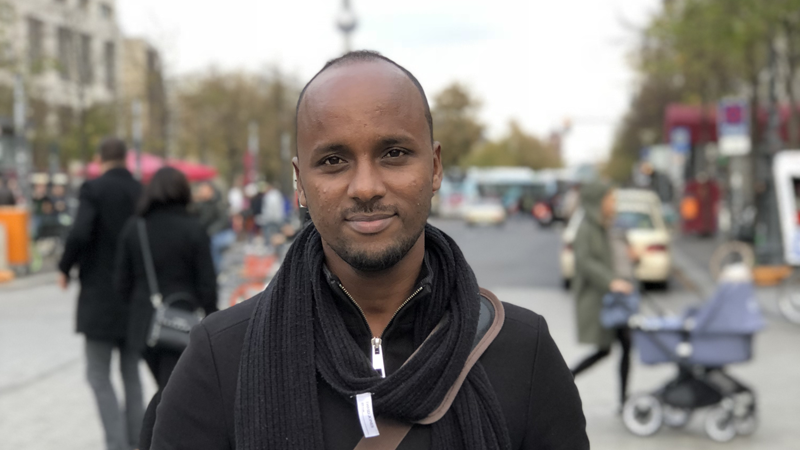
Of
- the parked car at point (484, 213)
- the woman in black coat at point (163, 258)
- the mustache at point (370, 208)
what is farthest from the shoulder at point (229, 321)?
the parked car at point (484, 213)

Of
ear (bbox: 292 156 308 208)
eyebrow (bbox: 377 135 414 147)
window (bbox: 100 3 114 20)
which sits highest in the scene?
window (bbox: 100 3 114 20)

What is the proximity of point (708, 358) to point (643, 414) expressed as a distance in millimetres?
605

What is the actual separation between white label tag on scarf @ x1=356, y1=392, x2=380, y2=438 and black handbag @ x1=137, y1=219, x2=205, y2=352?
3.72m

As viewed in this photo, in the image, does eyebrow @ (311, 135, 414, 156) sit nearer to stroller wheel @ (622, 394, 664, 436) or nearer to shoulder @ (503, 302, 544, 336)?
shoulder @ (503, 302, 544, 336)

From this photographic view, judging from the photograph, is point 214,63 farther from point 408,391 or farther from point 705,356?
point 408,391

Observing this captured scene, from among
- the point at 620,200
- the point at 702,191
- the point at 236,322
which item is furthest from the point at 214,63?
the point at 236,322

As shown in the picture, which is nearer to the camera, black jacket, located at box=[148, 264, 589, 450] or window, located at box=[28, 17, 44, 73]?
black jacket, located at box=[148, 264, 589, 450]

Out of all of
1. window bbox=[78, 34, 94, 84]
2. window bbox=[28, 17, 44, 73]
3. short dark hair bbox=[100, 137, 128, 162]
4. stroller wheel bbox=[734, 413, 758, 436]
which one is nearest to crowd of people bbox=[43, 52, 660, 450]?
short dark hair bbox=[100, 137, 128, 162]

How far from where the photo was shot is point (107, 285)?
6.05m

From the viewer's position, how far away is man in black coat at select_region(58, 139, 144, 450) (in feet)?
19.5

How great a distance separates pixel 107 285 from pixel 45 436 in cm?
159

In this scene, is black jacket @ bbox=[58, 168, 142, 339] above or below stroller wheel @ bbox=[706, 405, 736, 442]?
above

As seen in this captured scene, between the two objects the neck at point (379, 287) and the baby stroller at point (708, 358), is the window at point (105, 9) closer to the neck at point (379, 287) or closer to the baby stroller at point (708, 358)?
the baby stroller at point (708, 358)

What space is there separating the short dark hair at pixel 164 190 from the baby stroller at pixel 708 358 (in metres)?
3.46
